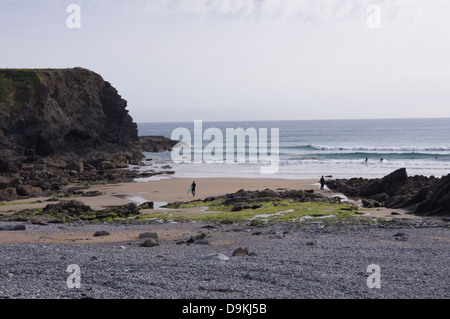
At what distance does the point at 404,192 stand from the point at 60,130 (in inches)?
1448

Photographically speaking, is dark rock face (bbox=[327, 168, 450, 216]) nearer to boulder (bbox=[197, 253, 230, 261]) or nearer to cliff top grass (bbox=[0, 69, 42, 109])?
boulder (bbox=[197, 253, 230, 261])

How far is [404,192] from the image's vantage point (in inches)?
1105

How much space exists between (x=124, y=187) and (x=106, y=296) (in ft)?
92.8

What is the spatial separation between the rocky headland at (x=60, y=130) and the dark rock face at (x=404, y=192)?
69.6 ft

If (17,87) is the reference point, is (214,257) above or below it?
below

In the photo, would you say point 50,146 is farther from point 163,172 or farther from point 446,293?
point 446,293

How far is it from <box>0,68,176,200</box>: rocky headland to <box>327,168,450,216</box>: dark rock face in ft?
69.6

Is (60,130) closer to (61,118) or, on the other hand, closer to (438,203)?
(61,118)

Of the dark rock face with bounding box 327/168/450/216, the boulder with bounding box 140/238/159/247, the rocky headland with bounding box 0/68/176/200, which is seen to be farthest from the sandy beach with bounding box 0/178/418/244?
the rocky headland with bounding box 0/68/176/200

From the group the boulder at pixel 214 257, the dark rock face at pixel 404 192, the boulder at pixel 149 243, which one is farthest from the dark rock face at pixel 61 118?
the boulder at pixel 214 257

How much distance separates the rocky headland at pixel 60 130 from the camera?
41.8m

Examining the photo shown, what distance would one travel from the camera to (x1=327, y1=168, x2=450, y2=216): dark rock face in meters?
22.3

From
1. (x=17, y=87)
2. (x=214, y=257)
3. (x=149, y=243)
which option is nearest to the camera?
(x=214, y=257)

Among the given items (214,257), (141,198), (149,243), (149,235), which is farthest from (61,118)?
(214,257)
